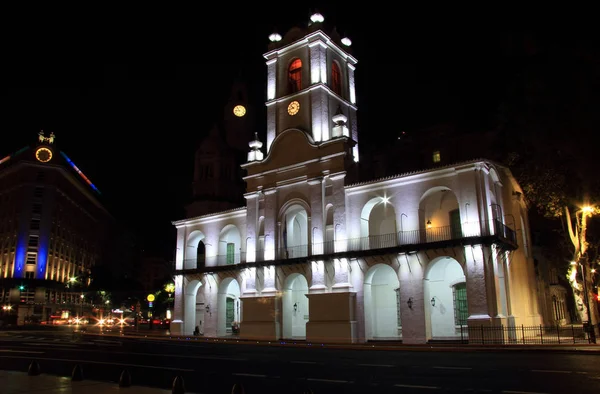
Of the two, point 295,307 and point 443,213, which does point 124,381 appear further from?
point 443,213

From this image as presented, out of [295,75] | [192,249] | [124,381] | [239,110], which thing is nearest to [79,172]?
[239,110]

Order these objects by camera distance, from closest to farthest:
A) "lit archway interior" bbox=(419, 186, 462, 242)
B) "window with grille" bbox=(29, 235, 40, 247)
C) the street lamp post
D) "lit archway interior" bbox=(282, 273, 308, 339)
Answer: the street lamp post, "lit archway interior" bbox=(419, 186, 462, 242), "lit archway interior" bbox=(282, 273, 308, 339), "window with grille" bbox=(29, 235, 40, 247)

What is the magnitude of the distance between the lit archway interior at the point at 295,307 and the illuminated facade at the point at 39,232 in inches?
1865

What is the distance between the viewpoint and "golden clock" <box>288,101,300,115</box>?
35.0 meters

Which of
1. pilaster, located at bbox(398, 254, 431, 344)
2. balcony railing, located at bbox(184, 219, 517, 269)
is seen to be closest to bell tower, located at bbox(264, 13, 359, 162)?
balcony railing, located at bbox(184, 219, 517, 269)

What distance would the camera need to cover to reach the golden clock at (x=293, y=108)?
34969 mm

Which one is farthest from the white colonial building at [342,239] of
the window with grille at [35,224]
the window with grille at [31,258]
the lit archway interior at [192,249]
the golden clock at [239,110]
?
the window with grille at [35,224]

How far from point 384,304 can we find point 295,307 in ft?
20.2

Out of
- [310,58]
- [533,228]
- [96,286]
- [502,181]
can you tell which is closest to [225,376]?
[502,181]

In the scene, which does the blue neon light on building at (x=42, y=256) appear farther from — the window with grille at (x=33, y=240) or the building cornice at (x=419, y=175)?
the building cornice at (x=419, y=175)

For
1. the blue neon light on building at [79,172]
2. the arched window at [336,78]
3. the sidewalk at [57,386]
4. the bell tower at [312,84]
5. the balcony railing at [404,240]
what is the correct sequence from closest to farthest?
the sidewalk at [57,386]
the balcony railing at [404,240]
the bell tower at [312,84]
the arched window at [336,78]
the blue neon light on building at [79,172]

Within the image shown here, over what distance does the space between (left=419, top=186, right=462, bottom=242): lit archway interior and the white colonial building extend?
8 cm

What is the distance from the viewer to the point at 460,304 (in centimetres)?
2962

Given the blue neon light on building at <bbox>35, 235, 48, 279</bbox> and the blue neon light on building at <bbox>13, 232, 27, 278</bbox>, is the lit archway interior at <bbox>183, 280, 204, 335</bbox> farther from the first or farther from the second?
the blue neon light on building at <bbox>13, 232, 27, 278</bbox>
